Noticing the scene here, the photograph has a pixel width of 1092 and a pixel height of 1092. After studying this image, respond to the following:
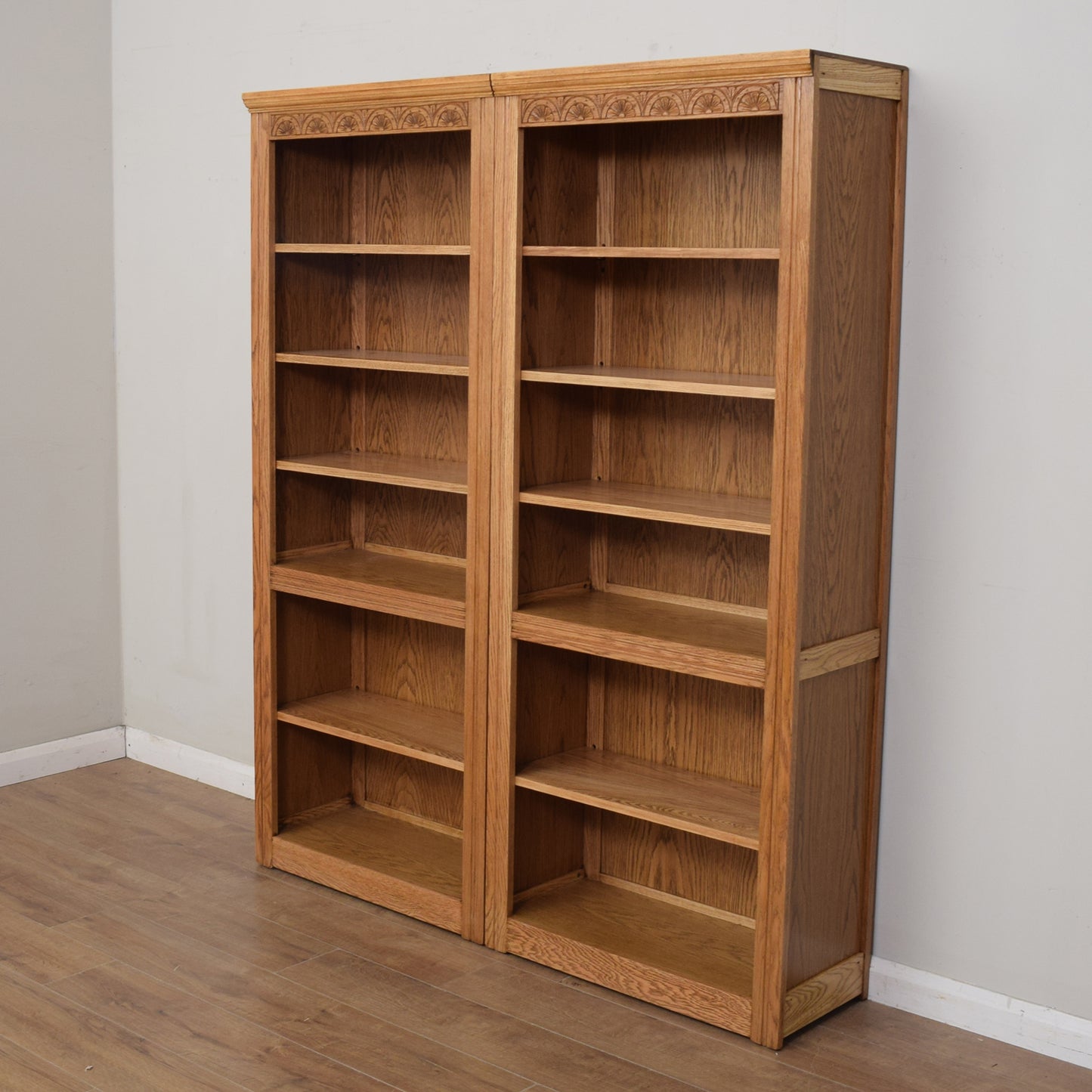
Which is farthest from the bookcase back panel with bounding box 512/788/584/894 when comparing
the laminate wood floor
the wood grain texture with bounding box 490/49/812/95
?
the wood grain texture with bounding box 490/49/812/95

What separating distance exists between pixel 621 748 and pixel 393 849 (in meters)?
0.79

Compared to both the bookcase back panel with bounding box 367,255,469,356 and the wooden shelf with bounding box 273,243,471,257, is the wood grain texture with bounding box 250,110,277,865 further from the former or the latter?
the bookcase back panel with bounding box 367,255,469,356

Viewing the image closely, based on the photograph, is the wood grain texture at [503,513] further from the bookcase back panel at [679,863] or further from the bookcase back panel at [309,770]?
the bookcase back panel at [309,770]

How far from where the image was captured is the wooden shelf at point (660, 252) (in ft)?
9.86

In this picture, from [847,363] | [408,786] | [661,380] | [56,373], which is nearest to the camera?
[847,363]

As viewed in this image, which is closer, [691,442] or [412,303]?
[691,442]

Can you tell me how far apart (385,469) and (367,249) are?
23.8 inches

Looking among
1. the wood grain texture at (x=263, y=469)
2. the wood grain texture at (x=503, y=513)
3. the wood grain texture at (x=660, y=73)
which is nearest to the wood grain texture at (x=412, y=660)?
the wood grain texture at (x=263, y=469)

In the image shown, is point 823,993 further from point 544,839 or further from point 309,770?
point 309,770

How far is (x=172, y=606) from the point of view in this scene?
5074 mm

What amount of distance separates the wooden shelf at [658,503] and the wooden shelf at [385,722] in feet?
2.63

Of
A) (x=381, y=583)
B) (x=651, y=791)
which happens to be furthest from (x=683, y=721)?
(x=381, y=583)

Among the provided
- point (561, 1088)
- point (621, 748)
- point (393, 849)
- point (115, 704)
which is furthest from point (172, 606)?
point (561, 1088)

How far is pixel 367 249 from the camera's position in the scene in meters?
3.74
